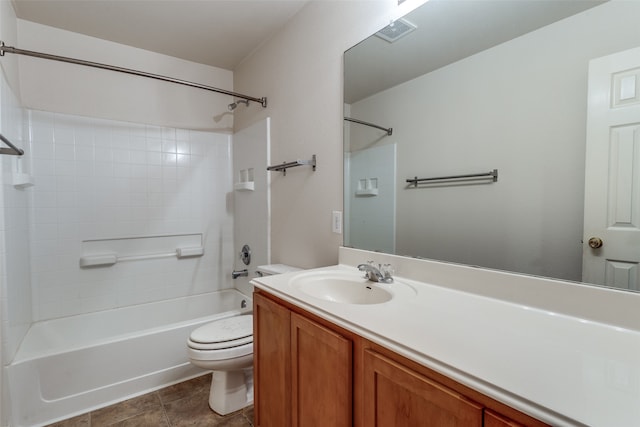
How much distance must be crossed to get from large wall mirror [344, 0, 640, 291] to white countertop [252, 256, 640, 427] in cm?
19

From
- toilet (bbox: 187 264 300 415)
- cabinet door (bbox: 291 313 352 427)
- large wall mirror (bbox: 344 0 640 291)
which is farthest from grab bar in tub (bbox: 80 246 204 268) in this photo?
cabinet door (bbox: 291 313 352 427)

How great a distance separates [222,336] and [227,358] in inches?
4.8

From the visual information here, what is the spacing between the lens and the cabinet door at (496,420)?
489mm

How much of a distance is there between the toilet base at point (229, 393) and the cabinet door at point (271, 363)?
46 cm

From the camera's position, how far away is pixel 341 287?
130 centimetres

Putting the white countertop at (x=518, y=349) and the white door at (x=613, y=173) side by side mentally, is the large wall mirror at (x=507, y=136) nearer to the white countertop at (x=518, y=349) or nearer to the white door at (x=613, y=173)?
the white door at (x=613, y=173)

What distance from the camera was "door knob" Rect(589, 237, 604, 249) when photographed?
825 millimetres

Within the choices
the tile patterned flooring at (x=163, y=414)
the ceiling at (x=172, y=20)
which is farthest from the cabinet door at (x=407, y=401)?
the ceiling at (x=172, y=20)

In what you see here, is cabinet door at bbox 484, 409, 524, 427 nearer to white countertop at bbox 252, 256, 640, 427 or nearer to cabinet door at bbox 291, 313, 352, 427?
white countertop at bbox 252, 256, 640, 427

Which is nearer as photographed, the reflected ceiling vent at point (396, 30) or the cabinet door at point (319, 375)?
the cabinet door at point (319, 375)

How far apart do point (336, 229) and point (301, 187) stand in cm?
42

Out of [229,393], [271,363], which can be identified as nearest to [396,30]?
[271,363]

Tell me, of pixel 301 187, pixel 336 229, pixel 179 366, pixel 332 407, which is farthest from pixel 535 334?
pixel 179 366

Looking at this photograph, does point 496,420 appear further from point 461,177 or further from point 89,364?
point 89,364
